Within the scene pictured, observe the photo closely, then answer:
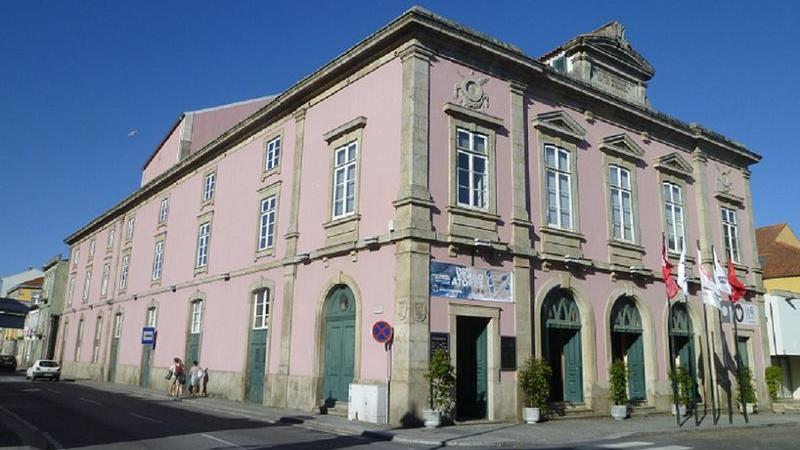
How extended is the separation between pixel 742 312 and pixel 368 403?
52.6 feet

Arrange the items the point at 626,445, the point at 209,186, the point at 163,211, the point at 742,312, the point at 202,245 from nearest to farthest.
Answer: the point at 626,445
the point at 742,312
the point at 202,245
the point at 209,186
the point at 163,211

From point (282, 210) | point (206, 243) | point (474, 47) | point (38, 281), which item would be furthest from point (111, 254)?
point (38, 281)

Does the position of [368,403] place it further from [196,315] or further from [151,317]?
[151,317]

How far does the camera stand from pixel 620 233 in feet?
65.2

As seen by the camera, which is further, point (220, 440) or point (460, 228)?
point (460, 228)

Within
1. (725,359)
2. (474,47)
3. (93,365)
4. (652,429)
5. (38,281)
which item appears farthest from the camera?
(38,281)

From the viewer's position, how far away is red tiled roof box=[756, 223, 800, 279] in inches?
1345

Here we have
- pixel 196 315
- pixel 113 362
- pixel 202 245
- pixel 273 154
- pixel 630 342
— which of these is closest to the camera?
pixel 630 342

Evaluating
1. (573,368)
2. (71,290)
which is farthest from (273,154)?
(71,290)

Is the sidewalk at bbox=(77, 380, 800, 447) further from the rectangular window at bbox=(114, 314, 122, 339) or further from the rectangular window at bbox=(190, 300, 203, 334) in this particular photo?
the rectangular window at bbox=(114, 314, 122, 339)

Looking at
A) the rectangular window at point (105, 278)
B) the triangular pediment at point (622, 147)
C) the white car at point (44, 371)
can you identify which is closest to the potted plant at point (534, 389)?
the triangular pediment at point (622, 147)

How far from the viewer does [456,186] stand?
1573 cm

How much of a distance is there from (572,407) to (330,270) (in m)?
7.66

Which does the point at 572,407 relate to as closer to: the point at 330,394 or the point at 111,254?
the point at 330,394
